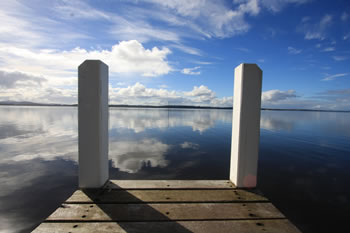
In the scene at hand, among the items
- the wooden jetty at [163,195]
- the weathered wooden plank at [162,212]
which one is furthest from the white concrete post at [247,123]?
the weathered wooden plank at [162,212]

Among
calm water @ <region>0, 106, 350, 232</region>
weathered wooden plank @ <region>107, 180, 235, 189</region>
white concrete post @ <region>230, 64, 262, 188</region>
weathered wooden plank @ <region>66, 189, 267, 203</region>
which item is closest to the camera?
weathered wooden plank @ <region>66, 189, 267, 203</region>

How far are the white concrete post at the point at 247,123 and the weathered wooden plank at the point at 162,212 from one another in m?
0.64

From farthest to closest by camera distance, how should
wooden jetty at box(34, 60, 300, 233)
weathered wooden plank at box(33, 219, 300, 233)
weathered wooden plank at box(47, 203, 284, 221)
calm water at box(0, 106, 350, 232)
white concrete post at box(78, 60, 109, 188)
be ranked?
calm water at box(0, 106, 350, 232), white concrete post at box(78, 60, 109, 188), weathered wooden plank at box(47, 203, 284, 221), wooden jetty at box(34, 60, 300, 233), weathered wooden plank at box(33, 219, 300, 233)

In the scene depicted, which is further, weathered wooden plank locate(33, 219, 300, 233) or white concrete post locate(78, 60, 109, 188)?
white concrete post locate(78, 60, 109, 188)

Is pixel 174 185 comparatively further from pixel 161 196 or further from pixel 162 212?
pixel 162 212

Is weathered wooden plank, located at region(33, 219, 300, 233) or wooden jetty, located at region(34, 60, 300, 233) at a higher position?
wooden jetty, located at region(34, 60, 300, 233)

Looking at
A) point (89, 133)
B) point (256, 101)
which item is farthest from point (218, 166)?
point (89, 133)

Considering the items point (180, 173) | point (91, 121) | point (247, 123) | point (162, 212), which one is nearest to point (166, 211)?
point (162, 212)

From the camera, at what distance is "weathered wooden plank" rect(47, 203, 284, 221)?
2479mm

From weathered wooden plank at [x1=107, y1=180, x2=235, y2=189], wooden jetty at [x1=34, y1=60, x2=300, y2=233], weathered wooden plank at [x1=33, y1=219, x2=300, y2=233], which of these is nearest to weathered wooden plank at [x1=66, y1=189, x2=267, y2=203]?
wooden jetty at [x1=34, y1=60, x2=300, y2=233]

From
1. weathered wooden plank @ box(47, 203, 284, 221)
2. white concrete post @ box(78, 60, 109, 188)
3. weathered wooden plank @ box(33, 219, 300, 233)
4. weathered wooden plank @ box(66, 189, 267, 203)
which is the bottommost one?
weathered wooden plank @ box(33, 219, 300, 233)

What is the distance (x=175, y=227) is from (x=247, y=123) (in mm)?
2190

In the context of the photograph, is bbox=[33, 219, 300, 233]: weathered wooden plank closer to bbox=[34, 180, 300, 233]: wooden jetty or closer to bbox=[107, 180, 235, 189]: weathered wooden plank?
bbox=[34, 180, 300, 233]: wooden jetty

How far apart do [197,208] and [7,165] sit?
1068cm
